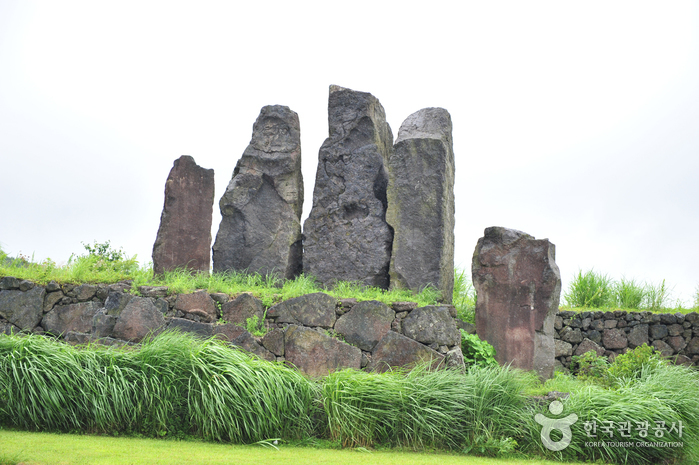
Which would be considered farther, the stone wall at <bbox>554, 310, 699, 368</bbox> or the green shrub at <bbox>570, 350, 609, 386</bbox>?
the stone wall at <bbox>554, 310, 699, 368</bbox>

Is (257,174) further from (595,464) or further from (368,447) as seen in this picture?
(595,464)

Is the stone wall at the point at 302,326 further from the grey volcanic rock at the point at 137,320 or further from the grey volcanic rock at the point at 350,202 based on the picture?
the grey volcanic rock at the point at 350,202

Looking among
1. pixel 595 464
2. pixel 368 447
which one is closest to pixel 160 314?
pixel 368 447

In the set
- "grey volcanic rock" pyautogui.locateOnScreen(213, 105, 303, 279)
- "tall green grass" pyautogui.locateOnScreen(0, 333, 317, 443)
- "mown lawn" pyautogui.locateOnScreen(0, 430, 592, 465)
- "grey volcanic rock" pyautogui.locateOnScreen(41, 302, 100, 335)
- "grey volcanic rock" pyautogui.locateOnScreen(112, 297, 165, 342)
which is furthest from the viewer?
"grey volcanic rock" pyautogui.locateOnScreen(213, 105, 303, 279)

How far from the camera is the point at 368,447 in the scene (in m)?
5.75

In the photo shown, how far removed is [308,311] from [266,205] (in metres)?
2.30

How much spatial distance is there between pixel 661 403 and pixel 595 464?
108cm

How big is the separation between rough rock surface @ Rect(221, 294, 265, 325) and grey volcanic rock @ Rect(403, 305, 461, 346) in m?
1.85

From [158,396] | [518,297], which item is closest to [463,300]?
[518,297]

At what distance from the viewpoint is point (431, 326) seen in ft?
24.5

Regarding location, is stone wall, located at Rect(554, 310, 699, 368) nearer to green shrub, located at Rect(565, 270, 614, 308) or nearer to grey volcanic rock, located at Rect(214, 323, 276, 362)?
green shrub, located at Rect(565, 270, 614, 308)

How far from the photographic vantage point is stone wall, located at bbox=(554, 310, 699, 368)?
964 cm

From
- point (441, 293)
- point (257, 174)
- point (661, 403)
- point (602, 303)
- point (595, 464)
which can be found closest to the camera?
point (595, 464)

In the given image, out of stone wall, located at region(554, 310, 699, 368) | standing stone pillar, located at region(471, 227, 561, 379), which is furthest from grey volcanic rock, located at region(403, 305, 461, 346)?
stone wall, located at region(554, 310, 699, 368)
